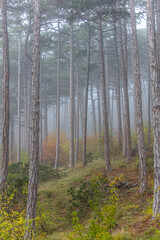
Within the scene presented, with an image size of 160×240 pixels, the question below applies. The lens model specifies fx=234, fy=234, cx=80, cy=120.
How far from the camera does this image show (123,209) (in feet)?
24.0

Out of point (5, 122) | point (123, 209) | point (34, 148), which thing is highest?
point (5, 122)

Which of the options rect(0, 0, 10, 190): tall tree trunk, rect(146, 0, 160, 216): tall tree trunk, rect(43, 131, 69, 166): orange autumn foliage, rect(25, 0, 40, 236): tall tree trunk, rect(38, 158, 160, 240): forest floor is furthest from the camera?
rect(43, 131, 69, 166): orange autumn foliage

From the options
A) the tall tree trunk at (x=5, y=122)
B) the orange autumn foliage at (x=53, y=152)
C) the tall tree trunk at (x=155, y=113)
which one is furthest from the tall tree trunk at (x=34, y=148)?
the orange autumn foliage at (x=53, y=152)

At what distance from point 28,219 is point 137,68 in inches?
245

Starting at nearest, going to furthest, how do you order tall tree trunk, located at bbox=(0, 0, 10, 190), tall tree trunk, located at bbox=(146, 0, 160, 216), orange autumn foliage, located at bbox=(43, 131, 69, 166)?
tall tree trunk, located at bbox=(146, 0, 160, 216) → tall tree trunk, located at bbox=(0, 0, 10, 190) → orange autumn foliage, located at bbox=(43, 131, 69, 166)

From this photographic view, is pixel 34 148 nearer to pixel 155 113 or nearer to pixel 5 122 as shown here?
pixel 5 122

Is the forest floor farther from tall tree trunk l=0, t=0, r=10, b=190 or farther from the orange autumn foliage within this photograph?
the orange autumn foliage

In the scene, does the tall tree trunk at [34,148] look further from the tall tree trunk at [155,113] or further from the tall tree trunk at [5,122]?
the tall tree trunk at [155,113]

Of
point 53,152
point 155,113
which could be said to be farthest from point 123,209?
point 53,152

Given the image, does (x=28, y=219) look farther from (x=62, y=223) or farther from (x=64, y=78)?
(x=64, y=78)

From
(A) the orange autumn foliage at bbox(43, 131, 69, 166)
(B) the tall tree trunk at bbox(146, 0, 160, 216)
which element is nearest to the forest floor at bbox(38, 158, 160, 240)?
(B) the tall tree trunk at bbox(146, 0, 160, 216)

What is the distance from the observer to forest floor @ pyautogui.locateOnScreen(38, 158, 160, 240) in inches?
213

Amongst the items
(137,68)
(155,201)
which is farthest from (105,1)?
(155,201)

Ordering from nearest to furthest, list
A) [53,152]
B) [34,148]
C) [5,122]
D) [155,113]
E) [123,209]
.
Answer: [155,113]
[34,148]
[123,209]
[5,122]
[53,152]
